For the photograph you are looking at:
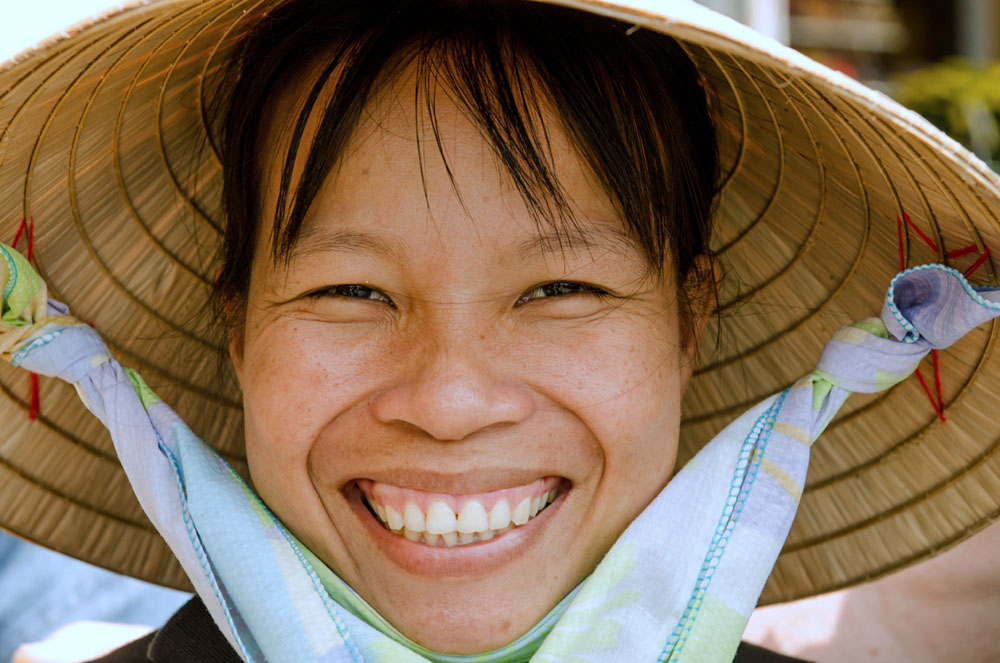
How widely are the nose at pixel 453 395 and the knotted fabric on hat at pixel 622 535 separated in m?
0.20

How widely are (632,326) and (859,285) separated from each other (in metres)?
0.41

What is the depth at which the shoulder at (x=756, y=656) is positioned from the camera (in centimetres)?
157

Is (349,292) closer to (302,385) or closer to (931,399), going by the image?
(302,385)

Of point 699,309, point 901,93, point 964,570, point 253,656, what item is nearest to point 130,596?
point 253,656

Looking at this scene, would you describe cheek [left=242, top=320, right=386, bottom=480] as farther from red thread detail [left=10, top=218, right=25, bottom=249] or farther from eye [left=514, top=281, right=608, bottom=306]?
red thread detail [left=10, top=218, right=25, bottom=249]

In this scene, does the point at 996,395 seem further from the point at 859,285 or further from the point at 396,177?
the point at 396,177

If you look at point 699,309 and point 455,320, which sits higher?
point 699,309

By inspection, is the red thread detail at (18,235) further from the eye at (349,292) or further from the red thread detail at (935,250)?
the red thread detail at (935,250)

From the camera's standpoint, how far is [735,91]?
140cm

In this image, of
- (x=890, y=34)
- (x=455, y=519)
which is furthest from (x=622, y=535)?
(x=890, y=34)

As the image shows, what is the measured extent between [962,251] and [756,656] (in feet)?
2.28

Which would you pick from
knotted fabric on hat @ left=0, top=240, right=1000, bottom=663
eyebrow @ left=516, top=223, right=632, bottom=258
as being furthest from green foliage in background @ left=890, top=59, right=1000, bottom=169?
eyebrow @ left=516, top=223, right=632, bottom=258

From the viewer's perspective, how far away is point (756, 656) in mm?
1585

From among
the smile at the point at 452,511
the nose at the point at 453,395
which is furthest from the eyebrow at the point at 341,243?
the smile at the point at 452,511
